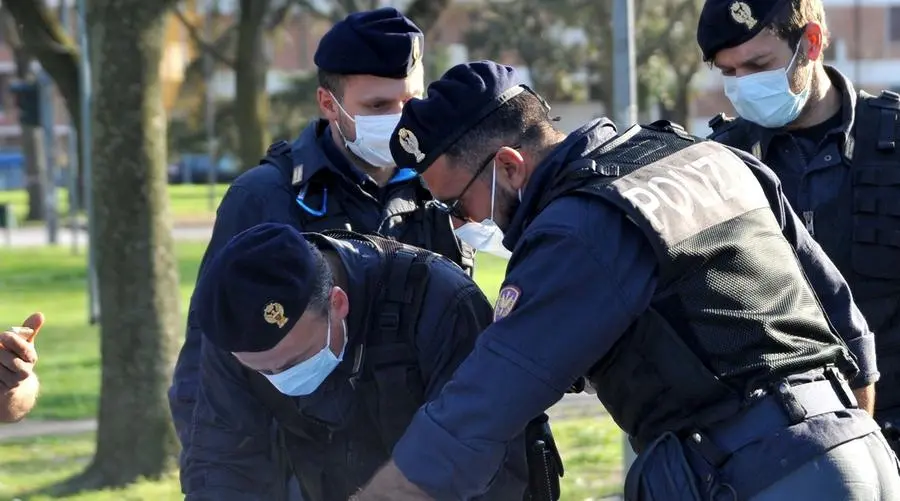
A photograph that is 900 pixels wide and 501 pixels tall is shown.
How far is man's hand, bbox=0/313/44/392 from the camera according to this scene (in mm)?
3566

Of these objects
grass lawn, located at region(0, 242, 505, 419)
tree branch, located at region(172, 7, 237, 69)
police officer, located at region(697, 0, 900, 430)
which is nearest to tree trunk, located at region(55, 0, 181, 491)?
grass lawn, located at region(0, 242, 505, 419)

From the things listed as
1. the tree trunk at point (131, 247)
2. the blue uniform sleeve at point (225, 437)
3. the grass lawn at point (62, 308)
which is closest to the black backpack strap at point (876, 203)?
the blue uniform sleeve at point (225, 437)

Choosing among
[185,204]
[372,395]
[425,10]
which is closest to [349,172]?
[372,395]

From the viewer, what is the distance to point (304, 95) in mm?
44656

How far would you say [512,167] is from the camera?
2582 mm

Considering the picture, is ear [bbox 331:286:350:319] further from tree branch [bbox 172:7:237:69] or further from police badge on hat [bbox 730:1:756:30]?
tree branch [bbox 172:7:237:69]

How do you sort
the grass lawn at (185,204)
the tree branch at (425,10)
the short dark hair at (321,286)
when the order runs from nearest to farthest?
the short dark hair at (321,286) → the tree branch at (425,10) → the grass lawn at (185,204)

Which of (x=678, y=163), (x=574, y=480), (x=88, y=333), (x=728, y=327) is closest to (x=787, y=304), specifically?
(x=728, y=327)

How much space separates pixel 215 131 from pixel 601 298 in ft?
147

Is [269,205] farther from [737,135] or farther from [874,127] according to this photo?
[874,127]

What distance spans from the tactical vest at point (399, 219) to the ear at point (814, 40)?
3.72 feet

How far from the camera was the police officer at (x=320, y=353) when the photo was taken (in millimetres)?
2836

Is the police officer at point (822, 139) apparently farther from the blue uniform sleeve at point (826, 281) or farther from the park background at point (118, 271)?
the blue uniform sleeve at point (826, 281)

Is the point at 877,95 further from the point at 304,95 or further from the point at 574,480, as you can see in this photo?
the point at 304,95
